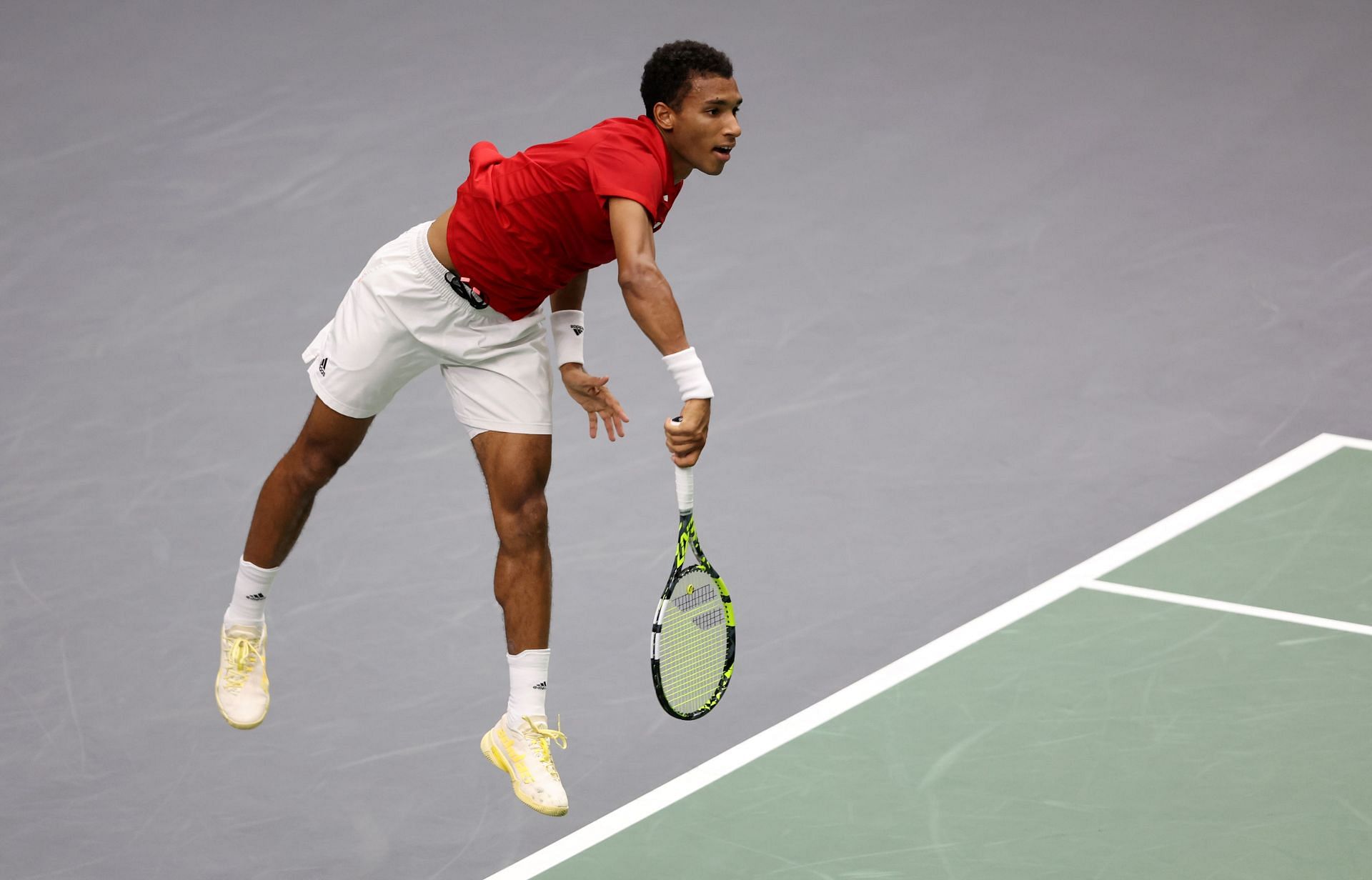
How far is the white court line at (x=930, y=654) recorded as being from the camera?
5.57 meters

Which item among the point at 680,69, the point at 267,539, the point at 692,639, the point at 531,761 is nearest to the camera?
the point at 680,69

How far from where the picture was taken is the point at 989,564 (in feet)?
23.0

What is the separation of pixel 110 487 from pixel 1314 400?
17.7 feet

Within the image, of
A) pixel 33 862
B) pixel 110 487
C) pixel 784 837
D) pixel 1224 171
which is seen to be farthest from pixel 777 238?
pixel 33 862

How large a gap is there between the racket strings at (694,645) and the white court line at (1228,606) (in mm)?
2460

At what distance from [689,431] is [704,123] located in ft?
2.76

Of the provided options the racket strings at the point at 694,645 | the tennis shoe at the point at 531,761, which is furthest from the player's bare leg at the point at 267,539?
the racket strings at the point at 694,645

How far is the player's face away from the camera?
445 cm

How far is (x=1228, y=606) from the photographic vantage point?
6.78 meters

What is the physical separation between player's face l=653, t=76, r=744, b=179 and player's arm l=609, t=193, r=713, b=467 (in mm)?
329

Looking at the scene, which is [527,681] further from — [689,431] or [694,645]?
[689,431]

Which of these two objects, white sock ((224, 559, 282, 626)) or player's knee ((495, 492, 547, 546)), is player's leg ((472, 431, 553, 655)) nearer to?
player's knee ((495, 492, 547, 546))

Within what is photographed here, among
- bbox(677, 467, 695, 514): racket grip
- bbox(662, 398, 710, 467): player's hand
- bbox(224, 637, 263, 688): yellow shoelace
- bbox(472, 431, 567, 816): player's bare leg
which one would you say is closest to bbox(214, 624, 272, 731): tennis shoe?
bbox(224, 637, 263, 688): yellow shoelace

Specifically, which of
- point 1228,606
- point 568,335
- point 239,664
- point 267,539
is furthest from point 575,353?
point 1228,606
